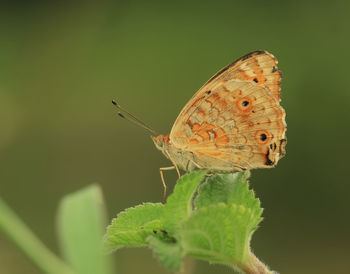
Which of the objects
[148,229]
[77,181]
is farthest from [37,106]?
[148,229]

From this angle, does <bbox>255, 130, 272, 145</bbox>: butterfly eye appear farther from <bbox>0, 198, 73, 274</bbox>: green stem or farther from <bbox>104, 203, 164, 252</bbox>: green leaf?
<bbox>0, 198, 73, 274</bbox>: green stem

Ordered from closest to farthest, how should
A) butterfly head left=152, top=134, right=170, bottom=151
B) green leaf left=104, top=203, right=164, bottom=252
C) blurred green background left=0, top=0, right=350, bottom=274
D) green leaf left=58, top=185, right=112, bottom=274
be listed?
green leaf left=58, top=185, right=112, bottom=274 → green leaf left=104, top=203, right=164, bottom=252 → butterfly head left=152, top=134, right=170, bottom=151 → blurred green background left=0, top=0, right=350, bottom=274

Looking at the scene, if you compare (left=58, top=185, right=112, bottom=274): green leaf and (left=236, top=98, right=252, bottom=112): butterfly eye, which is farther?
(left=236, top=98, right=252, bottom=112): butterfly eye

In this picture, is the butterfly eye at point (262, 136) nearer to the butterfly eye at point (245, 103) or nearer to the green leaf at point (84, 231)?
the butterfly eye at point (245, 103)

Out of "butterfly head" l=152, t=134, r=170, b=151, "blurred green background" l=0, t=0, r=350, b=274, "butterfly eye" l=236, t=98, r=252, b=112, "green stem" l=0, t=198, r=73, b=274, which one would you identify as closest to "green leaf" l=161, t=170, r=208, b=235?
"green stem" l=0, t=198, r=73, b=274

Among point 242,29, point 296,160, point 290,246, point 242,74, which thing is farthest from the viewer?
point 242,29

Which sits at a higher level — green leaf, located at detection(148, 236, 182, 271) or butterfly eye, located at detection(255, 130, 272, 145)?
butterfly eye, located at detection(255, 130, 272, 145)

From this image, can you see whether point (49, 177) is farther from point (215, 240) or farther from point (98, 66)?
point (215, 240)
